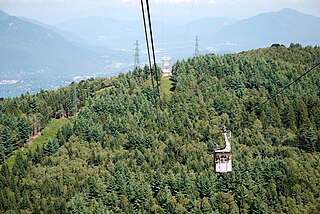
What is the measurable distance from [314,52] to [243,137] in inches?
1991

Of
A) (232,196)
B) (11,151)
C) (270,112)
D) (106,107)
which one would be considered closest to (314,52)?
(270,112)

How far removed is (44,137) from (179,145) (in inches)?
1012

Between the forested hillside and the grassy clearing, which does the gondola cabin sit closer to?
the forested hillside

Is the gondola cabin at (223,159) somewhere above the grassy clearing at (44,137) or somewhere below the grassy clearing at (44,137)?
above

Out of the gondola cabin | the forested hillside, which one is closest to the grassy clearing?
the forested hillside

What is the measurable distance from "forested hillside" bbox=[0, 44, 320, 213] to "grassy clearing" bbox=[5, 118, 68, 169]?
187 cm

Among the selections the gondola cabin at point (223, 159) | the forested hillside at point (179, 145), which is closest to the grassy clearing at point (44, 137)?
the forested hillside at point (179, 145)

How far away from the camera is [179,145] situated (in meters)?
71.5

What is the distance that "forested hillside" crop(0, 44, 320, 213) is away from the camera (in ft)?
186

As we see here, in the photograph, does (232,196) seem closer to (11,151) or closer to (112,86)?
(11,151)

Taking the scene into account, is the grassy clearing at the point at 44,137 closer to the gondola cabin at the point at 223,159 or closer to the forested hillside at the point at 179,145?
the forested hillside at the point at 179,145

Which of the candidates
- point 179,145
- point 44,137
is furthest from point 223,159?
point 44,137

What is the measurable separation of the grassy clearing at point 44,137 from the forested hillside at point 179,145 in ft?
6.12

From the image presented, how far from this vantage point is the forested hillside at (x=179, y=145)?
5659 cm
